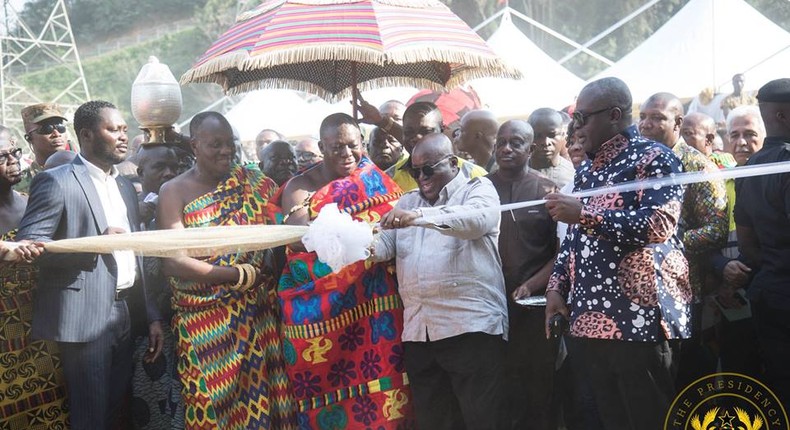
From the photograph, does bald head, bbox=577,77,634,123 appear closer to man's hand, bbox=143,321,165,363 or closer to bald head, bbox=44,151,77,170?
man's hand, bbox=143,321,165,363

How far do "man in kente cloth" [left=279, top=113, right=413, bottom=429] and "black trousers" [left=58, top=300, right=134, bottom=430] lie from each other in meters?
1.04

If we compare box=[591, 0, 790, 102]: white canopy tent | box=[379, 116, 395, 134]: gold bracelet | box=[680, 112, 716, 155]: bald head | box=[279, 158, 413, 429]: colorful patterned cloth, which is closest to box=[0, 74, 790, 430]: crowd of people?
box=[279, 158, 413, 429]: colorful patterned cloth

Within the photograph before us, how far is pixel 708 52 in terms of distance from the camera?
1325 centimetres

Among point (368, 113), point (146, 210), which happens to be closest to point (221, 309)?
point (146, 210)

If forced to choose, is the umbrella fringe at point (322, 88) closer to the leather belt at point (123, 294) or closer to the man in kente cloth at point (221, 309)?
the man in kente cloth at point (221, 309)

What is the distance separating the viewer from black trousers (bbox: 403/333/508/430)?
449 centimetres

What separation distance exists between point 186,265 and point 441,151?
1675 mm

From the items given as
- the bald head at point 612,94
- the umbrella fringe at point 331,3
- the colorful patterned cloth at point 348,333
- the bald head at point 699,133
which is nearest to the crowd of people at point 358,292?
the colorful patterned cloth at point 348,333

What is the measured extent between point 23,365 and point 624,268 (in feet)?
11.8

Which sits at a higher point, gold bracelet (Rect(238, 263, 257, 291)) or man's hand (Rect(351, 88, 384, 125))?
man's hand (Rect(351, 88, 384, 125))

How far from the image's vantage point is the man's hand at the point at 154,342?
5.18 metres

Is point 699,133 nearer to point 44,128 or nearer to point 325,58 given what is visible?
point 325,58

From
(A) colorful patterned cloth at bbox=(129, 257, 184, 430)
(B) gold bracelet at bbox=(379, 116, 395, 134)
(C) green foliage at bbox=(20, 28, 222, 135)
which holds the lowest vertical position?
(A) colorful patterned cloth at bbox=(129, 257, 184, 430)

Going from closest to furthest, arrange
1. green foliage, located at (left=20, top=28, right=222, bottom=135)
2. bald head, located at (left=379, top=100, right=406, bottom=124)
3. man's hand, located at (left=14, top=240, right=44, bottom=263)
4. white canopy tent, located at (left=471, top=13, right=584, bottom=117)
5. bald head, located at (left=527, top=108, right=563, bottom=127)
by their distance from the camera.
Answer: man's hand, located at (left=14, top=240, right=44, bottom=263) → bald head, located at (left=527, top=108, right=563, bottom=127) → bald head, located at (left=379, top=100, right=406, bottom=124) → white canopy tent, located at (left=471, top=13, right=584, bottom=117) → green foliage, located at (left=20, top=28, right=222, bottom=135)
